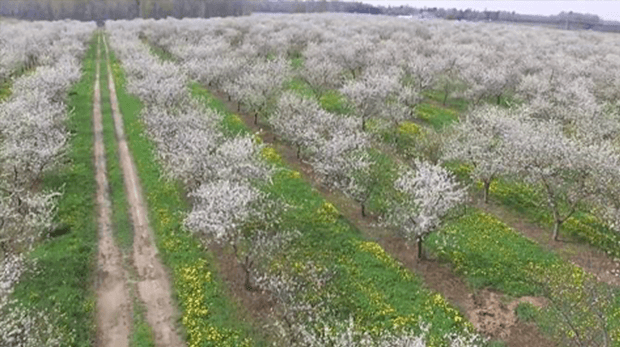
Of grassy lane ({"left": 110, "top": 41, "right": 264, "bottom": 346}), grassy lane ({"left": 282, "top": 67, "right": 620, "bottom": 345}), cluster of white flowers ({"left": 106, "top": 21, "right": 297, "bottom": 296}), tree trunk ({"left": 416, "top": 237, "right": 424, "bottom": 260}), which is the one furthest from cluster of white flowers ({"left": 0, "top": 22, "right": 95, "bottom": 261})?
grassy lane ({"left": 282, "top": 67, "right": 620, "bottom": 345})

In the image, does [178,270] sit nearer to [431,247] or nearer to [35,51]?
[431,247]

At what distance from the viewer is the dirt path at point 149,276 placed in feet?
90.2

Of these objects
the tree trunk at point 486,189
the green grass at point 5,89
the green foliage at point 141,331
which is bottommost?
the green foliage at point 141,331

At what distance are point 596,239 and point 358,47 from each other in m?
60.5

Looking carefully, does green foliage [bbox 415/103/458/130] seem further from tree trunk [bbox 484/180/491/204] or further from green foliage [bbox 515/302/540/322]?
green foliage [bbox 515/302/540/322]

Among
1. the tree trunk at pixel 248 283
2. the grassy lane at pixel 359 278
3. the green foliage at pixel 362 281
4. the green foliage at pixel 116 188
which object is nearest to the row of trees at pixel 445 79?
the grassy lane at pixel 359 278

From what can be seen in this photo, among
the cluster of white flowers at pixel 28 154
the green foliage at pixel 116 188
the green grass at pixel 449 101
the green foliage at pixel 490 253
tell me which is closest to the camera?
the green foliage at pixel 490 253

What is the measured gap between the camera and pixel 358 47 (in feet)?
292

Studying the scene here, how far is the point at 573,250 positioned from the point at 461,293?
11.3m

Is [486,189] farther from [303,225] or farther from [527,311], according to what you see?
[303,225]

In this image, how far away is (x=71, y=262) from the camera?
32.6 m

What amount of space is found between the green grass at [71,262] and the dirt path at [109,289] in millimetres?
511

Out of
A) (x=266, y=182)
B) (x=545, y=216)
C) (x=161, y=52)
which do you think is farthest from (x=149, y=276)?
(x=161, y=52)

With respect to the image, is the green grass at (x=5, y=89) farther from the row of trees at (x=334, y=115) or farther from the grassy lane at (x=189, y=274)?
the grassy lane at (x=189, y=274)
